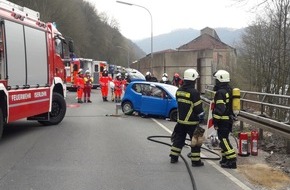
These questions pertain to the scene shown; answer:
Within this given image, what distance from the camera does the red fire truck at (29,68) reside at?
31.1 ft

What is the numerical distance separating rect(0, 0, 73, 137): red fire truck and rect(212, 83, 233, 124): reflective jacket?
459cm

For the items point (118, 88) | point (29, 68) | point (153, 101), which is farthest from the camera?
point (118, 88)

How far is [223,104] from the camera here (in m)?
7.67

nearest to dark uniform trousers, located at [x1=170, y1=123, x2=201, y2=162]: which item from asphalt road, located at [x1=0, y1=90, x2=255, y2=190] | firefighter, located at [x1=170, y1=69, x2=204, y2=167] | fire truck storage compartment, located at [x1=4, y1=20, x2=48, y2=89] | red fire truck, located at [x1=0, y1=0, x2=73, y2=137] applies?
firefighter, located at [x1=170, y1=69, x2=204, y2=167]

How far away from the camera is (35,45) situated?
1127cm

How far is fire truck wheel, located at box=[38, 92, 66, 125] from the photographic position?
13.1 meters

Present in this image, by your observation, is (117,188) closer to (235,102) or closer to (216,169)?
(216,169)

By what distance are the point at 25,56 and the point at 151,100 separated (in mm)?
6197

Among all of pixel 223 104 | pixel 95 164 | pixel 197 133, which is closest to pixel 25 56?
pixel 95 164

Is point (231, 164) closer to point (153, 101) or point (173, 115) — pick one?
point (173, 115)

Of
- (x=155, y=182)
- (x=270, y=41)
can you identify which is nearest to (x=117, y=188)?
(x=155, y=182)

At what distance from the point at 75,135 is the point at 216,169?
4.69 metres

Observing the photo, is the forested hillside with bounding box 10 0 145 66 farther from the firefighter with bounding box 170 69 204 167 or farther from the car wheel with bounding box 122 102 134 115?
the firefighter with bounding box 170 69 204 167

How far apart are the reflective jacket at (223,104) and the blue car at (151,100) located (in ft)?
24.6
